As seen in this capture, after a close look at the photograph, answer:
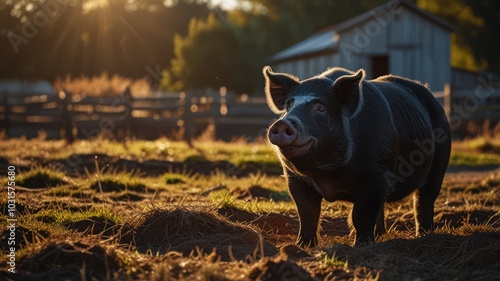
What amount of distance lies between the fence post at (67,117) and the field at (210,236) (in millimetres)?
7882

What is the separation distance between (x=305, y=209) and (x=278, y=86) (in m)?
1.03

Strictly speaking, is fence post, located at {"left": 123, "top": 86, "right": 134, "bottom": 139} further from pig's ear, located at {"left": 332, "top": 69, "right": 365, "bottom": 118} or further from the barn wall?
the barn wall

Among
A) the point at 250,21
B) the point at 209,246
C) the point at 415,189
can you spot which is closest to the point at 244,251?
the point at 209,246

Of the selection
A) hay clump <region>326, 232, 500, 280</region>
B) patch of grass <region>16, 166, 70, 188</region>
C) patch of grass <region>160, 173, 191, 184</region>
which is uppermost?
patch of grass <region>16, 166, 70, 188</region>

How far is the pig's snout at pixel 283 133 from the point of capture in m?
4.98

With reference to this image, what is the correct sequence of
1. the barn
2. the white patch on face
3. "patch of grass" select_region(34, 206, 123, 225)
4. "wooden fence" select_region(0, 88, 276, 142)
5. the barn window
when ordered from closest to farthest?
1. the white patch on face
2. "patch of grass" select_region(34, 206, 123, 225)
3. "wooden fence" select_region(0, 88, 276, 142)
4. the barn
5. the barn window

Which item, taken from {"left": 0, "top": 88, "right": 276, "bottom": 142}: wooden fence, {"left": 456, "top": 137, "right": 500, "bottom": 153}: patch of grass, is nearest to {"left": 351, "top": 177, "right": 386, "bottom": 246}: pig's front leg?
{"left": 0, "top": 88, "right": 276, "bottom": 142}: wooden fence

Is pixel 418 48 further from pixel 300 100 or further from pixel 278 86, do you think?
pixel 300 100

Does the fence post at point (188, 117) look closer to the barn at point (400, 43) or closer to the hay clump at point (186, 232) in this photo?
the hay clump at point (186, 232)

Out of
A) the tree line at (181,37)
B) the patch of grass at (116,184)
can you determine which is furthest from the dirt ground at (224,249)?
A: the tree line at (181,37)

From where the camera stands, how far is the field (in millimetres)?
4367

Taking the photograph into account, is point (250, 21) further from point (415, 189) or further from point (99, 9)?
point (415, 189)

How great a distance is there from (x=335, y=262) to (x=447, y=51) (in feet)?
94.3

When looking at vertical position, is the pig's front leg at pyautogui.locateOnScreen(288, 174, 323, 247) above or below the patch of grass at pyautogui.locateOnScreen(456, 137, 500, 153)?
above
